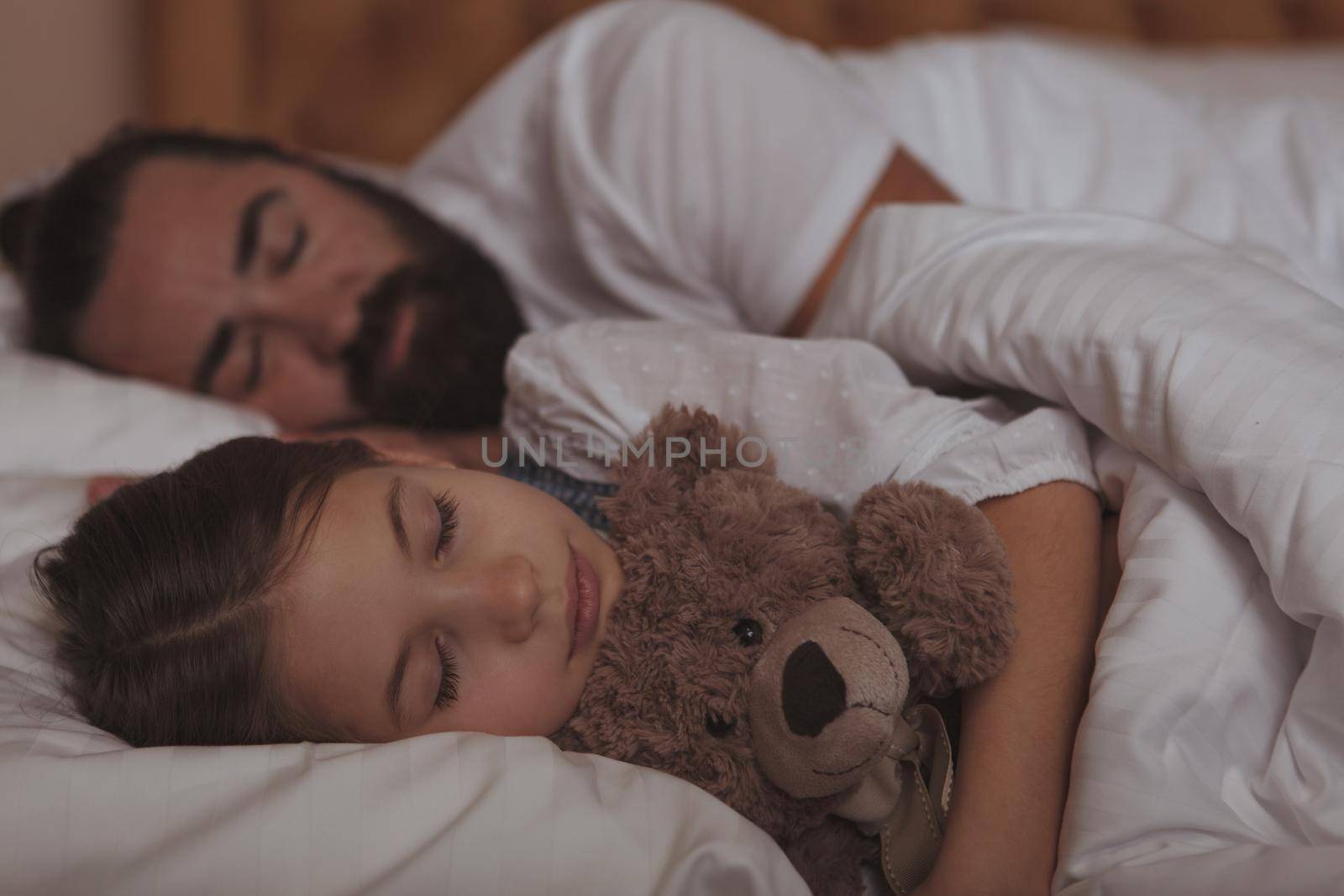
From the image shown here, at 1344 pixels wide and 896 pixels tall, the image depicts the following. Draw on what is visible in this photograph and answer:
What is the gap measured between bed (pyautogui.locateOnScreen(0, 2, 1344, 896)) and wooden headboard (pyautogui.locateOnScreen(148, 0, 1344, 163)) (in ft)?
3.35

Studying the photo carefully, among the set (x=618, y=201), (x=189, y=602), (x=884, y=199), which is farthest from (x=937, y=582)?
(x=618, y=201)

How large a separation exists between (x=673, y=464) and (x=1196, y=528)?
0.37 metres

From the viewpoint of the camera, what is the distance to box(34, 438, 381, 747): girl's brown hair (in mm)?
637

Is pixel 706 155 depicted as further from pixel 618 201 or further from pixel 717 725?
pixel 717 725

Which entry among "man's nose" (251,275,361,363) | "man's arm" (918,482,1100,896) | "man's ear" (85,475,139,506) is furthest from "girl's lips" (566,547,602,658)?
"man's nose" (251,275,361,363)

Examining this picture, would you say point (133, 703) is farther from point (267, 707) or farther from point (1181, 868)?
point (1181, 868)

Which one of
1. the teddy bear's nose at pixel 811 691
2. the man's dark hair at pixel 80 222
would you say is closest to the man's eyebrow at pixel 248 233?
the man's dark hair at pixel 80 222

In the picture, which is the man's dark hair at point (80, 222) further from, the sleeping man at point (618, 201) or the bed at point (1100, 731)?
the bed at point (1100, 731)

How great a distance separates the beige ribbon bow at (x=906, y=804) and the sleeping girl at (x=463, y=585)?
25 millimetres

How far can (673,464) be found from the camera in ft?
2.23

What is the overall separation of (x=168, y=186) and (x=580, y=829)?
1028mm

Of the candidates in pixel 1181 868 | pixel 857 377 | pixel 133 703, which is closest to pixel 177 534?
pixel 133 703

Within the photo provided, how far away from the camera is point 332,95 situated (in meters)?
1.63

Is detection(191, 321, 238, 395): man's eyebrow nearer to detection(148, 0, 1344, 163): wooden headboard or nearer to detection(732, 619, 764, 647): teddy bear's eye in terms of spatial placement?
detection(148, 0, 1344, 163): wooden headboard
